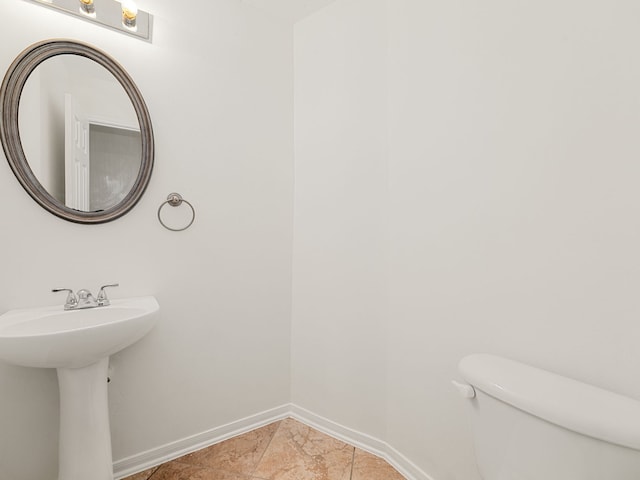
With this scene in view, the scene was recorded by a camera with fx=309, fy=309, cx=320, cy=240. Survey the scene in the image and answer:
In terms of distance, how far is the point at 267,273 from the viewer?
6.16ft

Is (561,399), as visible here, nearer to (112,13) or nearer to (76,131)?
(76,131)

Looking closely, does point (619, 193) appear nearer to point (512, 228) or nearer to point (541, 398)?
point (512, 228)

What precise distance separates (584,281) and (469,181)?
0.49 metres

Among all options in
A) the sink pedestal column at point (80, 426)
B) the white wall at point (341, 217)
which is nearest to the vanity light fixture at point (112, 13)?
the white wall at point (341, 217)

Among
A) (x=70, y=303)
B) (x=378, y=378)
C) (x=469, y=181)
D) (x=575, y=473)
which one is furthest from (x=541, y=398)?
(x=70, y=303)

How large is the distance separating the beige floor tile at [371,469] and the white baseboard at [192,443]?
0.57 meters

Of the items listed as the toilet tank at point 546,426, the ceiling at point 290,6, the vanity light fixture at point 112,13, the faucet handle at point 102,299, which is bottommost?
the toilet tank at point 546,426

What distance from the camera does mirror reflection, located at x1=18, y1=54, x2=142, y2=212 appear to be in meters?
1.27

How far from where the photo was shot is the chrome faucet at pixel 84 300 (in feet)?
4.12

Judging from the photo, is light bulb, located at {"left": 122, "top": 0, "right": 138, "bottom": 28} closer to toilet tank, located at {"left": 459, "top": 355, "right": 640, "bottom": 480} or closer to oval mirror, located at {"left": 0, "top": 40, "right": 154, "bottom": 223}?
oval mirror, located at {"left": 0, "top": 40, "right": 154, "bottom": 223}

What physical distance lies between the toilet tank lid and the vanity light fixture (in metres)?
1.96

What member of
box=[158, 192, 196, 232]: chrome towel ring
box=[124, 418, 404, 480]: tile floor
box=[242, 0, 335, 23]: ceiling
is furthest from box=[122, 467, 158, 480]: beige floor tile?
box=[242, 0, 335, 23]: ceiling

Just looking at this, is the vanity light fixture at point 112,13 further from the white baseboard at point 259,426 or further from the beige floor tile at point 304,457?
the beige floor tile at point 304,457

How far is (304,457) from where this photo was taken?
155cm
